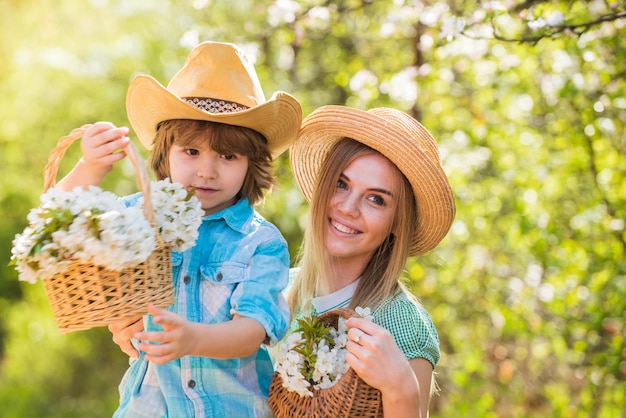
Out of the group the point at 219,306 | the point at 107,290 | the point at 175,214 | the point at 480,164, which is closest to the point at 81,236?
the point at 107,290

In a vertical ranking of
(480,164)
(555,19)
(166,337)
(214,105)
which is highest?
(555,19)

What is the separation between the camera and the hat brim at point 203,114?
260 centimetres

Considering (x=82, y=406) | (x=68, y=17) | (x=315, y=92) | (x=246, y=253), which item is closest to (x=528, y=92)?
(x=315, y=92)

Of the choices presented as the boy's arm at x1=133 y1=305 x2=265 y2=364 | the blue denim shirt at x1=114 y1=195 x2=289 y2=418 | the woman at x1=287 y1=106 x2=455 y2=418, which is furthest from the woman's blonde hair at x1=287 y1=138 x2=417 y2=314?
the boy's arm at x1=133 y1=305 x2=265 y2=364

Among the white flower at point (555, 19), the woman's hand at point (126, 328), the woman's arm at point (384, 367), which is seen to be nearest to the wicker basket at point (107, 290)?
the woman's hand at point (126, 328)

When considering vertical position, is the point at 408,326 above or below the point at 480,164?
above

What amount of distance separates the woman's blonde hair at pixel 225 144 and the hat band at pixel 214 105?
0.05m

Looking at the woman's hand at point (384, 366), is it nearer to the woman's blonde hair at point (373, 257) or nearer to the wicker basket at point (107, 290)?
the woman's blonde hair at point (373, 257)

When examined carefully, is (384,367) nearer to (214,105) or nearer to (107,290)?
(107,290)

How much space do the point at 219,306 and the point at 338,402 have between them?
471 mm

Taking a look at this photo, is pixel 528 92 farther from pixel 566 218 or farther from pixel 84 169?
pixel 84 169

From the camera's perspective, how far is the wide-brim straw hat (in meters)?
2.91

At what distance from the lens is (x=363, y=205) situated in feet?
9.81

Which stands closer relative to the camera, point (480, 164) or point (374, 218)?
point (374, 218)
